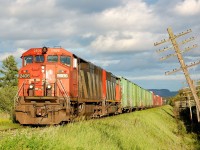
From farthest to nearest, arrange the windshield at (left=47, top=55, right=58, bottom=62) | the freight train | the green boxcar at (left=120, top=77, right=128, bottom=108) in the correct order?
the green boxcar at (left=120, top=77, right=128, bottom=108) → the windshield at (left=47, top=55, right=58, bottom=62) → the freight train

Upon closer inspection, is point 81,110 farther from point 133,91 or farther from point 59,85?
point 133,91

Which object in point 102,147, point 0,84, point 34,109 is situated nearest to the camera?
point 102,147

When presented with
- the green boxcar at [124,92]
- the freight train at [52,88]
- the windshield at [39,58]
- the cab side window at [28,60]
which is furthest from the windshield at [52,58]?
the green boxcar at [124,92]

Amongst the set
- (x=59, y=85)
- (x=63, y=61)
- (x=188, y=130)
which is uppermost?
(x=63, y=61)

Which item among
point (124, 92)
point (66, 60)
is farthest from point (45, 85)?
point (124, 92)

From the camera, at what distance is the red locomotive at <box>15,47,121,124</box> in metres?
19.8

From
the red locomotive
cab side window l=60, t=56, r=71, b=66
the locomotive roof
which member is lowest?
the red locomotive

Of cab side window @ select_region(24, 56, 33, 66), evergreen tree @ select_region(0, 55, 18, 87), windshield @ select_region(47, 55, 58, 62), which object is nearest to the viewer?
windshield @ select_region(47, 55, 58, 62)

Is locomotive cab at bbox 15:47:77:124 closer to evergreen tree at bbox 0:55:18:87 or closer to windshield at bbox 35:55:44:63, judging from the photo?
windshield at bbox 35:55:44:63

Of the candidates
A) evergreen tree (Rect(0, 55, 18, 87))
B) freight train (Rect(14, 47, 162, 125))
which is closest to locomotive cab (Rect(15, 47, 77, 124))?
freight train (Rect(14, 47, 162, 125))

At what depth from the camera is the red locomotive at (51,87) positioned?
19.8m

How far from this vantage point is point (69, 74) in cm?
2091

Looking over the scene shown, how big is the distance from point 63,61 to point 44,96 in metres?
2.78

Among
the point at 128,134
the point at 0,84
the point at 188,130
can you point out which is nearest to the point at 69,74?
the point at 128,134
